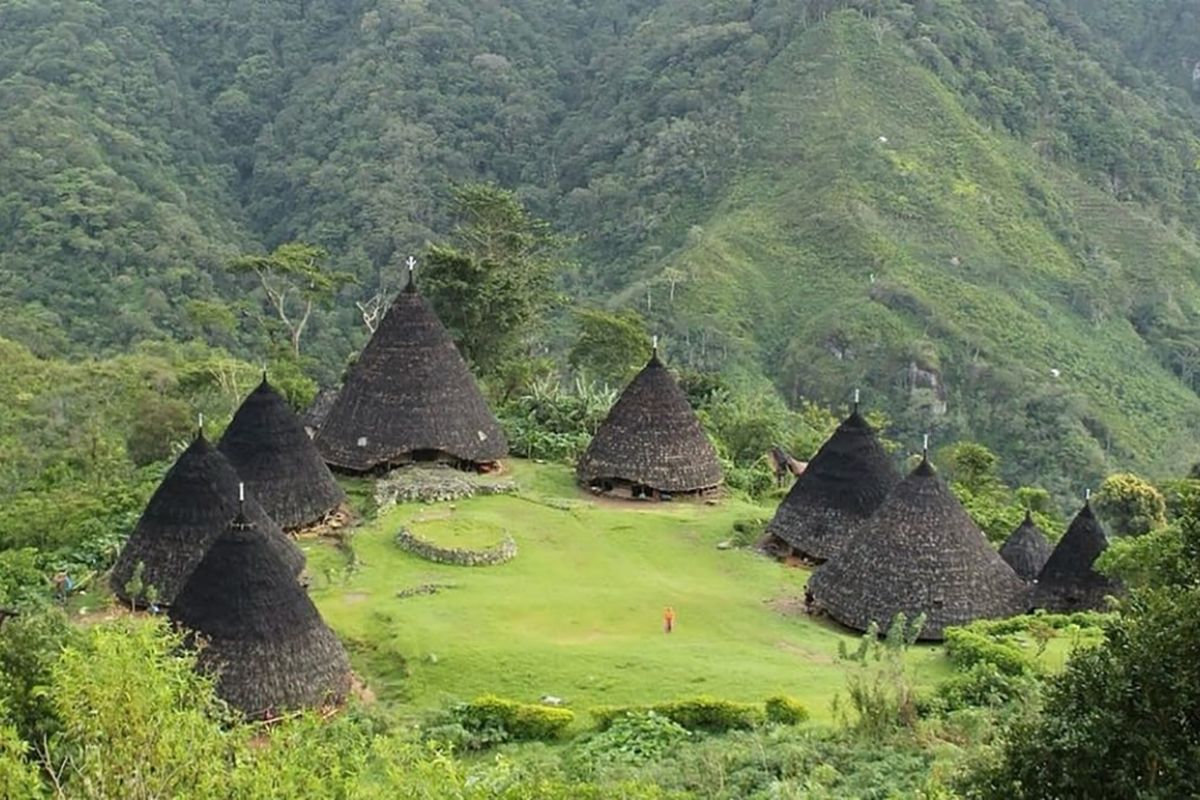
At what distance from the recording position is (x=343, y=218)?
61000mm

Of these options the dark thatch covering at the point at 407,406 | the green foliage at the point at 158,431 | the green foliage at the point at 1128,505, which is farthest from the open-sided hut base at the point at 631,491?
the green foliage at the point at 1128,505

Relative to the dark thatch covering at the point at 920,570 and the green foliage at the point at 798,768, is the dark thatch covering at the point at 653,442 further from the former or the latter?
the green foliage at the point at 798,768

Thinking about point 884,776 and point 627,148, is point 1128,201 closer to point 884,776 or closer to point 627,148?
point 627,148

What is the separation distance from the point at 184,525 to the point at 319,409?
30.6 feet

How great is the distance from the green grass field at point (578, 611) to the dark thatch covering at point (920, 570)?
2.07ft

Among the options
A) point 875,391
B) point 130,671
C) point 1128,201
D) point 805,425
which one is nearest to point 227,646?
point 130,671

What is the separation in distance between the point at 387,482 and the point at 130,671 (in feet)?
45.3

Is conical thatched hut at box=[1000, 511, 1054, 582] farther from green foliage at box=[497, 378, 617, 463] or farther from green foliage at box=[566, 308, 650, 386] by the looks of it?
green foliage at box=[566, 308, 650, 386]

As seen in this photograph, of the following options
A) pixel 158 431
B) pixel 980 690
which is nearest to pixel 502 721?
pixel 980 690

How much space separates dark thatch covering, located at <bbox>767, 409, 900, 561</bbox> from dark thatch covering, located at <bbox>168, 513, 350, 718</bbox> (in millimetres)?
8665

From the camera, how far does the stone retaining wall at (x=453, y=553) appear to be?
19750mm

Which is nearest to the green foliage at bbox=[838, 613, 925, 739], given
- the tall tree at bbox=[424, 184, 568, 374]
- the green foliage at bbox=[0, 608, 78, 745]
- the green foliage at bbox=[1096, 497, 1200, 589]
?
the green foliage at bbox=[1096, 497, 1200, 589]

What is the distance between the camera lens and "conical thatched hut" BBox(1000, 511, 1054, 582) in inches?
809

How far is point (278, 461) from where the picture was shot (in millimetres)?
20141
